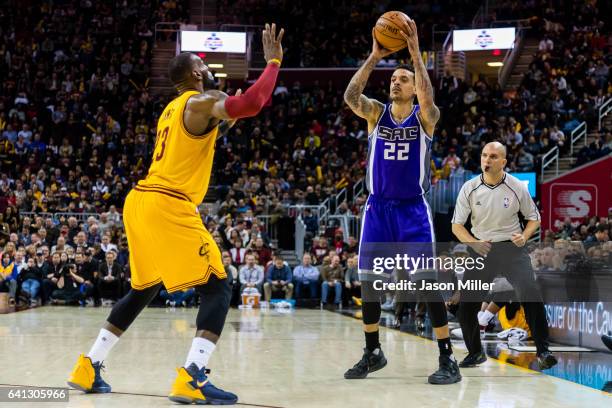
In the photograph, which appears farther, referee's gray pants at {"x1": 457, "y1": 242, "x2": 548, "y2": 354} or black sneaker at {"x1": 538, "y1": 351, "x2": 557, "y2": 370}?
referee's gray pants at {"x1": 457, "y1": 242, "x2": 548, "y2": 354}

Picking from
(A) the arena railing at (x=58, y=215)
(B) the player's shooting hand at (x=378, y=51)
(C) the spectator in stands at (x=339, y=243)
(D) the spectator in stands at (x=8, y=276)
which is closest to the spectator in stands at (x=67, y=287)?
(D) the spectator in stands at (x=8, y=276)

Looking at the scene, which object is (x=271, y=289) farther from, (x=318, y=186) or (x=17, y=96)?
(x=17, y=96)

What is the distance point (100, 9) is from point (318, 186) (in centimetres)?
1434

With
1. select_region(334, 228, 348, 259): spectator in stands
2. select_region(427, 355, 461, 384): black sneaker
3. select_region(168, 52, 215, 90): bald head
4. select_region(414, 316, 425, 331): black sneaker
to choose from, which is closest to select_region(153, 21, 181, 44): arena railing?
select_region(334, 228, 348, 259): spectator in stands

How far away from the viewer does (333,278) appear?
1767 cm

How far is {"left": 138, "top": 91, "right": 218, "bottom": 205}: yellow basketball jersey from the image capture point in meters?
5.16

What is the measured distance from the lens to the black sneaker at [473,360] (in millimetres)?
6906

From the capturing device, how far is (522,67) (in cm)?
2961

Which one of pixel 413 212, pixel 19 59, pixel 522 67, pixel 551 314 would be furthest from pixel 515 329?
pixel 19 59

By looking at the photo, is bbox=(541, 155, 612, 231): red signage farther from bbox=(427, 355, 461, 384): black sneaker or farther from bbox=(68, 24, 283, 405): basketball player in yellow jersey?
bbox=(68, 24, 283, 405): basketball player in yellow jersey

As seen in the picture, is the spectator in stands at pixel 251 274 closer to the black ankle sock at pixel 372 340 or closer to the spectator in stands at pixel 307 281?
the spectator in stands at pixel 307 281

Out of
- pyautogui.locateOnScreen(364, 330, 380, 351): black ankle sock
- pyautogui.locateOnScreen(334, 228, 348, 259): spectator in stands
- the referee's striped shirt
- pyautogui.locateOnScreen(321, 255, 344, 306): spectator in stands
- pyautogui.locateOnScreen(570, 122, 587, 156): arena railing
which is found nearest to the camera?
pyautogui.locateOnScreen(364, 330, 380, 351): black ankle sock

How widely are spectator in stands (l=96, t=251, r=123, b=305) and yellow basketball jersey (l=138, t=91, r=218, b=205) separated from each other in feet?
40.5

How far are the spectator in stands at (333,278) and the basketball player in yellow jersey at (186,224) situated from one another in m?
12.2
